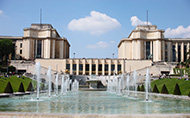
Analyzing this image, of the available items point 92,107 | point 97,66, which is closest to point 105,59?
point 97,66

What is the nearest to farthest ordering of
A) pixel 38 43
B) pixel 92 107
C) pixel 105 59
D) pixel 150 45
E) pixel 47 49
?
pixel 92 107, pixel 105 59, pixel 47 49, pixel 38 43, pixel 150 45

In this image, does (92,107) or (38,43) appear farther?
(38,43)

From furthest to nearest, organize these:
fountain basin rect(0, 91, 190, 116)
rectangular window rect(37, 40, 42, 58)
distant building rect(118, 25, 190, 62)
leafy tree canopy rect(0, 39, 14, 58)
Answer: rectangular window rect(37, 40, 42, 58) < distant building rect(118, 25, 190, 62) < leafy tree canopy rect(0, 39, 14, 58) < fountain basin rect(0, 91, 190, 116)

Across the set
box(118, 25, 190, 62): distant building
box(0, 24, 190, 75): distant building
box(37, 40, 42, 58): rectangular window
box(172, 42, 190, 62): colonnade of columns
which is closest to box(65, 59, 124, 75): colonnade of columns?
box(0, 24, 190, 75): distant building

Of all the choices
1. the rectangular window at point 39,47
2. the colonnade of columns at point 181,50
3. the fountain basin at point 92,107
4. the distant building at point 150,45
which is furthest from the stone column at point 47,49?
the fountain basin at point 92,107

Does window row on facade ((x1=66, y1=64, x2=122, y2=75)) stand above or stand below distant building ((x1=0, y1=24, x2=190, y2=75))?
below

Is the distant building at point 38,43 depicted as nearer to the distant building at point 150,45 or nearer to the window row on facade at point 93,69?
the window row on facade at point 93,69

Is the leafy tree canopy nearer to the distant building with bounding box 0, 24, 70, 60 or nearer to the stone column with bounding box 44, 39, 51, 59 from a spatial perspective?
the distant building with bounding box 0, 24, 70, 60

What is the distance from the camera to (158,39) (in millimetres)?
86562

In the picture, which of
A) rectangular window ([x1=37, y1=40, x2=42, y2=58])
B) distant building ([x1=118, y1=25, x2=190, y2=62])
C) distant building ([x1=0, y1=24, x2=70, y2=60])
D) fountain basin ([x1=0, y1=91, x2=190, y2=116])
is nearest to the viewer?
fountain basin ([x1=0, y1=91, x2=190, y2=116])

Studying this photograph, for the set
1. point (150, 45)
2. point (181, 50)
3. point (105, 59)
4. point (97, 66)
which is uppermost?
point (150, 45)

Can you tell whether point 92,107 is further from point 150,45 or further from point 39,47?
point 150,45

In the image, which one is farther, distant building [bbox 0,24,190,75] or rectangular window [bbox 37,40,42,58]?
rectangular window [bbox 37,40,42,58]

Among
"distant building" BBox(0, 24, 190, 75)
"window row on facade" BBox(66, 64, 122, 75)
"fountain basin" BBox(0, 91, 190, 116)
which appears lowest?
"fountain basin" BBox(0, 91, 190, 116)
